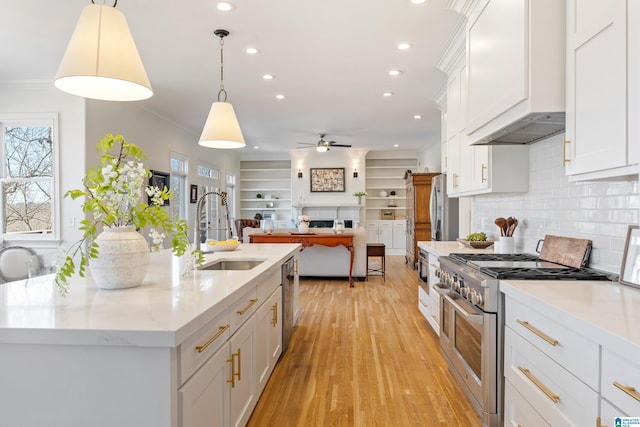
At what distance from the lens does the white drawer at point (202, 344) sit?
1.21 meters

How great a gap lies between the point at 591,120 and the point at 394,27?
222 cm

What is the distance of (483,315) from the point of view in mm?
2016

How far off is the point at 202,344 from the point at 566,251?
2.10 metres

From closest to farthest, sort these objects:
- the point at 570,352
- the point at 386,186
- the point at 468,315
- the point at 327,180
→ the point at 570,352 → the point at 468,315 → the point at 327,180 → the point at 386,186

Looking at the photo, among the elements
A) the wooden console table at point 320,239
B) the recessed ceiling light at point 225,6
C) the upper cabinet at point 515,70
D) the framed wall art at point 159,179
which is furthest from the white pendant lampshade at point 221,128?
the framed wall art at point 159,179

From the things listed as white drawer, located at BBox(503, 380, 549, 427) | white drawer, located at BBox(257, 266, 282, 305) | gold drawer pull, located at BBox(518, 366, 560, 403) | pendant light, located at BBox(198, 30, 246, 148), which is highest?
pendant light, located at BBox(198, 30, 246, 148)

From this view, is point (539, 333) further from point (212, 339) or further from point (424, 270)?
point (424, 270)

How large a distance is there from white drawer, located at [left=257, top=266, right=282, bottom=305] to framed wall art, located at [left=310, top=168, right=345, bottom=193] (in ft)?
24.3

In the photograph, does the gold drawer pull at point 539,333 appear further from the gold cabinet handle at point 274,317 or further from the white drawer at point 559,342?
the gold cabinet handle at point 274,317

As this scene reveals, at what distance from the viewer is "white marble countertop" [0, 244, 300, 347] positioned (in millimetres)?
1116

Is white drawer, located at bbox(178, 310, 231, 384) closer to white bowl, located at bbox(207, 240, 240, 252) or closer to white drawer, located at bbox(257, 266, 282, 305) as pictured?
white drawer, located at bbox(257, 266, 282, 305)

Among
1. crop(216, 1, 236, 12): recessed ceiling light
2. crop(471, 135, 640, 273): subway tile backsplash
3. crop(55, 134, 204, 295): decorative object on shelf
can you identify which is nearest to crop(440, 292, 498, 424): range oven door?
crop(471, 135, 640, 273): subway tile backsplash

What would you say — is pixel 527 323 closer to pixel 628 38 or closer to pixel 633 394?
pixel 633 394

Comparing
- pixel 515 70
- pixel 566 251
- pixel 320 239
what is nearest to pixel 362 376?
pixel 566 251
